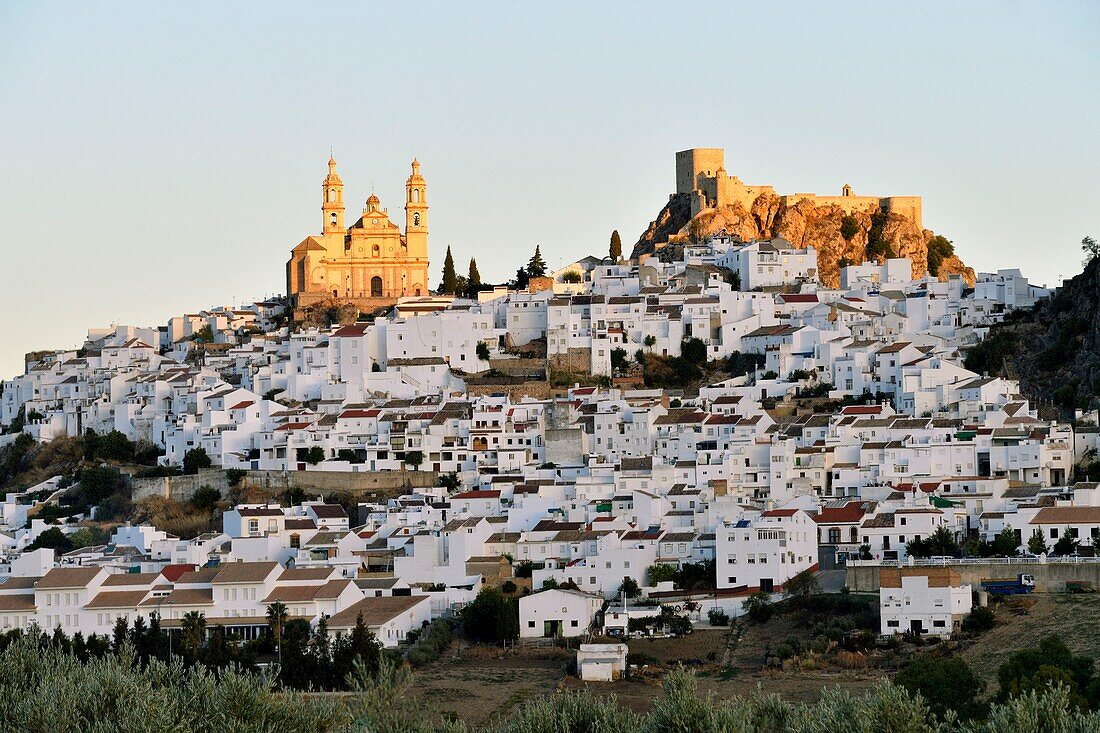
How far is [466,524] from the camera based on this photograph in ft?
142

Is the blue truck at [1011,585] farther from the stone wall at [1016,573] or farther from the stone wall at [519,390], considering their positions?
the stone wall at [519,390]

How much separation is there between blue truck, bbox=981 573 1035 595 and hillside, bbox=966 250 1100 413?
1242cm

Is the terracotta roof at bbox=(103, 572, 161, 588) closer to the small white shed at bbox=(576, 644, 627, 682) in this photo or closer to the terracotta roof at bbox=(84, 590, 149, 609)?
the terracotta roof at bbox=(84, 590, 149, 609)

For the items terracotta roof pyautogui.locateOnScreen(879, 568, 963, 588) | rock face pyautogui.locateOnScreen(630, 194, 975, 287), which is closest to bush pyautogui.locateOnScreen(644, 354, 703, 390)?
rock face pyautogui.locateOnScreen(630, 194, 975, 287)

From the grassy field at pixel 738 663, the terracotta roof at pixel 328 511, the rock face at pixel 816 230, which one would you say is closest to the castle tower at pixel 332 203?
the rock face at pixel 816 230

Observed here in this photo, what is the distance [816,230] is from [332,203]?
55.0 ft

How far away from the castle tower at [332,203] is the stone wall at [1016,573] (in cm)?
3248

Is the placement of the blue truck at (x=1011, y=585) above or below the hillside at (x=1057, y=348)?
below

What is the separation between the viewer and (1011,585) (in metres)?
39.1

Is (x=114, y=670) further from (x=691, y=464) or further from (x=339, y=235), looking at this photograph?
(x=339, y=235)

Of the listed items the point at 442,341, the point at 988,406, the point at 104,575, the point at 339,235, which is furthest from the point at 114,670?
the point at 339,235

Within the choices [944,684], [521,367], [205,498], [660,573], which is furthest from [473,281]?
[944,684]

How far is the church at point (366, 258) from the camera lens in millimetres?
67250

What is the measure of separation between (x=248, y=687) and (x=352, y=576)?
16.0 meters
